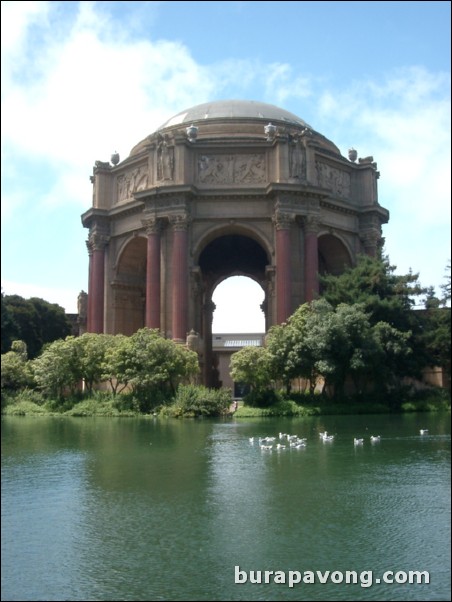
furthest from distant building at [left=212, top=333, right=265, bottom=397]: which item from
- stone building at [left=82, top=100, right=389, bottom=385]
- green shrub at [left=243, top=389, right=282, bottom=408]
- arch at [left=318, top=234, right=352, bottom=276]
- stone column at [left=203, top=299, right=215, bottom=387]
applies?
green shrub at [left=243, top=389, right=282, bottom=408]

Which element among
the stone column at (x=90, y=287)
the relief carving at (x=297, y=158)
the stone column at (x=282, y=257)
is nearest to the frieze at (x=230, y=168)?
the relief carving at (x=297, y=158)

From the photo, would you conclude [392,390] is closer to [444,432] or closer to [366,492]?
[444,432]

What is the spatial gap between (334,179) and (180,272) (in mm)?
12418

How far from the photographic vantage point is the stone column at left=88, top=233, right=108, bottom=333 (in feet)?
151

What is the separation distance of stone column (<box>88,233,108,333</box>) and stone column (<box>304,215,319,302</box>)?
46.0 feet

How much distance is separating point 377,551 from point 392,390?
27.6 metres

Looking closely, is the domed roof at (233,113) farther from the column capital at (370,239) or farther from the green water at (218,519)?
the green water at (218,519)

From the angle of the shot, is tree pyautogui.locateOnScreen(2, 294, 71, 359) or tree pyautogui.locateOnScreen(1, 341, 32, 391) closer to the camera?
tree pyautogui.locateOnScreen(1, 341, 32, 391)

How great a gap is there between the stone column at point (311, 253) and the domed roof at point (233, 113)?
333 inches

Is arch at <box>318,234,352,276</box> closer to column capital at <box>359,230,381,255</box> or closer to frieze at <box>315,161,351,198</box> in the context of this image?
column capital at <box>359,230,381,255</box>

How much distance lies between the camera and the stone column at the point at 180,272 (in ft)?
129

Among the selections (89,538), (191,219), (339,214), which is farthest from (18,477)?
(339,214)

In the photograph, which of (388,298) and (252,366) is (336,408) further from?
(388,298)

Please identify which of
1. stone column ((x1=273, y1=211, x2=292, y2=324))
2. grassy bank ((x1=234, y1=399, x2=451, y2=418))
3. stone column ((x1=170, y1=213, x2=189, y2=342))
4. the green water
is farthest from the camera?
stone column ((x1=273, y1=211, x2=292, y2=324))
